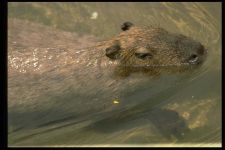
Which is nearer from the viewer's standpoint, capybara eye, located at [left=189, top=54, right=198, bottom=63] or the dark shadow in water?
the dark shadow in water

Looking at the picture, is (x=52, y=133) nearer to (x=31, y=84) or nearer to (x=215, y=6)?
(x=31, y=84)

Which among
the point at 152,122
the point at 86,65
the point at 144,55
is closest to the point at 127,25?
the point at 144,55

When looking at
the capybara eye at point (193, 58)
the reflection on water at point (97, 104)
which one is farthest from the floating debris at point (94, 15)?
the capybara eye at point (193, 58)

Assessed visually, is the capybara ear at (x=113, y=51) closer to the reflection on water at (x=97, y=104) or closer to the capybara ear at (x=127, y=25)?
the reflection on water at (x=97, y=104)

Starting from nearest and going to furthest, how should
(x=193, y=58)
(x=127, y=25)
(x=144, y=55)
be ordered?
(x=144, y=55)
(x=193, y=58)
(x=127, y=25)

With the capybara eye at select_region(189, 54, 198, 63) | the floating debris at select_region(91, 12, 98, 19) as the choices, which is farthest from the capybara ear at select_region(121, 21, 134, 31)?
the floating debris at select_region(91, 12, 98, 19)

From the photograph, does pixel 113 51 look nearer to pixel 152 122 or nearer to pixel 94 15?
pixel 152 122

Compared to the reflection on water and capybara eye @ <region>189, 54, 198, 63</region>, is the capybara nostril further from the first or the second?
capybara eye @ <region>189, 54, 198, 63</region>
